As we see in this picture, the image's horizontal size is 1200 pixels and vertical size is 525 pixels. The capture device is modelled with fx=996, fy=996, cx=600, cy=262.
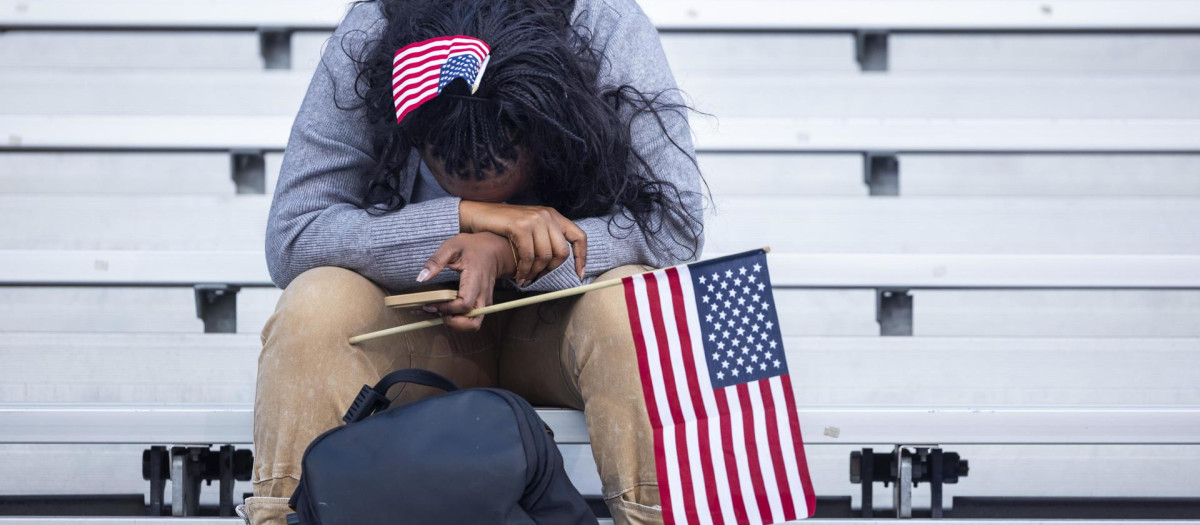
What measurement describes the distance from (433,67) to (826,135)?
30.4 inches

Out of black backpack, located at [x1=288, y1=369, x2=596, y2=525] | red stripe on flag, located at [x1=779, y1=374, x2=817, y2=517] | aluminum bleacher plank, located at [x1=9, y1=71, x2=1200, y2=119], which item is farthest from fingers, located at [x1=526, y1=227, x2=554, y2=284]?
aluminum bleacher plank, located at [x1=9, y1=71, x2=1200, y2=119]

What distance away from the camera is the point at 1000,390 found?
1213mm

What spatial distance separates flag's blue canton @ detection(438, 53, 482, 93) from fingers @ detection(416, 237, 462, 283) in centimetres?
12

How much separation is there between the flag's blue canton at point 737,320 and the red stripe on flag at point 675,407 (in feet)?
0.13

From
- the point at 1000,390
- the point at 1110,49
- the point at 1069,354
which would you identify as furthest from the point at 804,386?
the point at 1110,49

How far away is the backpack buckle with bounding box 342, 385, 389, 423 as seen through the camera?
0.76 m

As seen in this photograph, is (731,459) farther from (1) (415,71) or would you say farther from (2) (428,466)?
(1) (415,71)

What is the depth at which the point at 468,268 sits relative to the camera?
750mm

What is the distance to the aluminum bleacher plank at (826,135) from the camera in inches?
53.9

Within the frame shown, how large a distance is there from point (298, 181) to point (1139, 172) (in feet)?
4.21

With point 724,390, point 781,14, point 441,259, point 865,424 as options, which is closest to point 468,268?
point 441,259

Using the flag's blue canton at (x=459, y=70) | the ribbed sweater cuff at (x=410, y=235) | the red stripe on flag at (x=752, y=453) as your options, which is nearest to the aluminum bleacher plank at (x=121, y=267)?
the ribbed sweater cuff at (x=410, y=235)

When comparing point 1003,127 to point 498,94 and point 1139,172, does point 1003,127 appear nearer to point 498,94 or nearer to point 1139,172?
point 1139,172

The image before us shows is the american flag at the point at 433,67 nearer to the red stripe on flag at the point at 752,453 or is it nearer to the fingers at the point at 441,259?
the fingers at the point at 441,259
